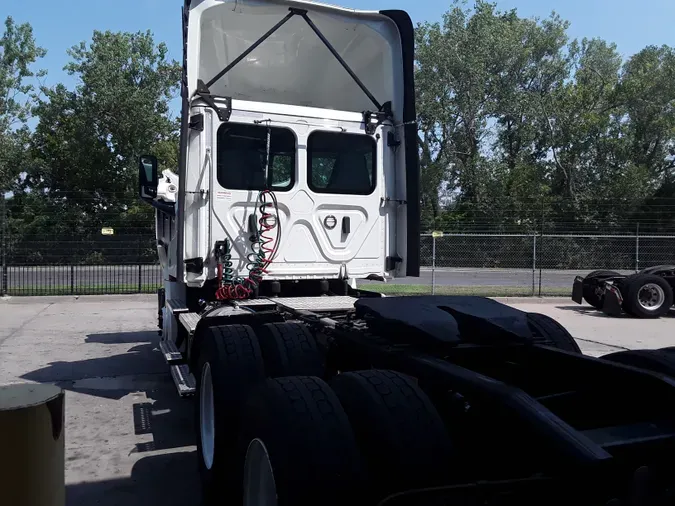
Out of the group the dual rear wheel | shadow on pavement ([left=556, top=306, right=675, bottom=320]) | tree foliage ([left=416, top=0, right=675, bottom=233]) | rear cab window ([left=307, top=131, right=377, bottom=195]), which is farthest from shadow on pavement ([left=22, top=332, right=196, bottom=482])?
tree foliage ([left=416, top=0, right=675, bottom=233])

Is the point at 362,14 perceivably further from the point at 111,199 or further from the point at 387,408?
the point at 111,199

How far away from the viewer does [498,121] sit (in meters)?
42.5

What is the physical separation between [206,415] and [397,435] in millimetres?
2199

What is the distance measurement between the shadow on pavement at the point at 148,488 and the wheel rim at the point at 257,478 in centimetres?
136

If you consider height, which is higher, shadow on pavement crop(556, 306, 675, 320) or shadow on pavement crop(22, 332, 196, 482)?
shadow on pavement crop(556, 306, 675, 320)

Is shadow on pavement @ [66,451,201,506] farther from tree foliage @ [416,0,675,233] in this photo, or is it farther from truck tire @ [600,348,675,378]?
tree foliage @ [416,0,675,233]

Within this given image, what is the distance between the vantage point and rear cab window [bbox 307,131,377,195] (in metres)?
6.16

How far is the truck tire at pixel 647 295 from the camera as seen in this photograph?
14047 millimetres

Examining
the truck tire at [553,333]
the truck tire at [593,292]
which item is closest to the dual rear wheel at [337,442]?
the truck tire at [553,333]

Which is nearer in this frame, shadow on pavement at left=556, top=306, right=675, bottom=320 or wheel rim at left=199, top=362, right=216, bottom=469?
wheel rim at left=199, top=362, right=216, bottom=469

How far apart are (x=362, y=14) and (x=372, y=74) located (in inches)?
24.8

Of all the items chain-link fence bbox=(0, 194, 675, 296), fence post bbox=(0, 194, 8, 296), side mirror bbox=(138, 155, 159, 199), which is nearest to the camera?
side mirror bbox=(138, 155, 159, 199)

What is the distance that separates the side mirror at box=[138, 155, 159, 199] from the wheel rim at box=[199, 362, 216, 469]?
3268 mm

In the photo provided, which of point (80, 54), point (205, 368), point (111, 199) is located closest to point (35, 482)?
point (205, 368)
